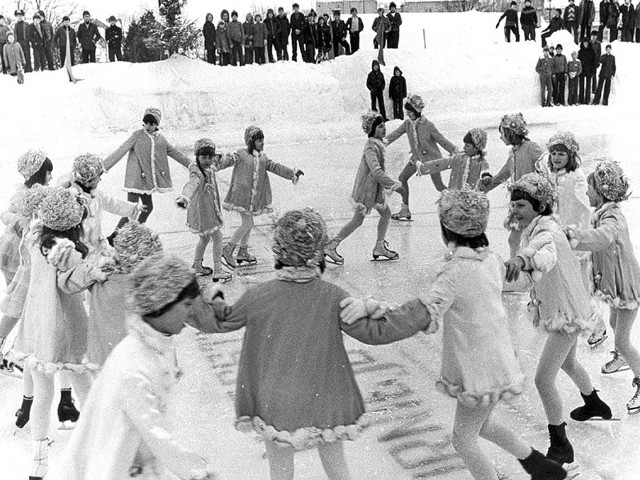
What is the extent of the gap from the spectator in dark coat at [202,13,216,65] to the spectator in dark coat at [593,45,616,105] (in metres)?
10.3

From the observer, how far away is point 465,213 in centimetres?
367

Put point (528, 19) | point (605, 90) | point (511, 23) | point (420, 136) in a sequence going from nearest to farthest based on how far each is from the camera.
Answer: point (420, 136), point (605, 90), point (528, 19), point (511, 23)

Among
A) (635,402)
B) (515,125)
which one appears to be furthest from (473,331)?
(515,125)

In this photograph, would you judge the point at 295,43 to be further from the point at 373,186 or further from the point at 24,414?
the point at 24,414

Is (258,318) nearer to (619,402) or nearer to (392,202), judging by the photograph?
(619,402)

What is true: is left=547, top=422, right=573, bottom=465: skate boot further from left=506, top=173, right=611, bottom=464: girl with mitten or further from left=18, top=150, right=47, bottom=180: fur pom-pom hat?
left=18, top=150, right=47, bottom=180: fur pom-pom hat

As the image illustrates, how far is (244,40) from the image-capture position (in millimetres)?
21922

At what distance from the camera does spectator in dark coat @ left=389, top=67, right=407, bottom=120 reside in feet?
67.5

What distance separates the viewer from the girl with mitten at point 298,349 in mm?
3320

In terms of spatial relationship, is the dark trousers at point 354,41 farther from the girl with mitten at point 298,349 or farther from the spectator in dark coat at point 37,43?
the girl with mitten at point 298,349

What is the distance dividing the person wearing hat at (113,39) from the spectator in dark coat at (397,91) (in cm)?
736

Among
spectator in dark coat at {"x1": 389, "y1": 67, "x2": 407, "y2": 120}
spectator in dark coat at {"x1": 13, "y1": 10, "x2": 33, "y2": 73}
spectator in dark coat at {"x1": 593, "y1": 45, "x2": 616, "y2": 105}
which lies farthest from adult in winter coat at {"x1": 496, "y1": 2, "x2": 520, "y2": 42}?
spectator in dark coat at {"x1": 13, "y1": 10, "x2": 33, "y2": 73}

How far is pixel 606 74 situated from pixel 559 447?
19863 millimetres

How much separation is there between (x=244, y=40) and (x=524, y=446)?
19402 mm
